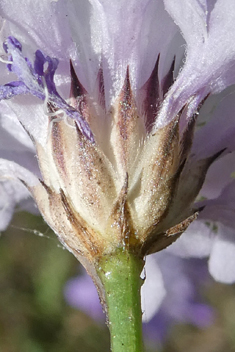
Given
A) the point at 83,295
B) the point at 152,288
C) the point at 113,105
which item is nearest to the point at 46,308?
the point at 83,295

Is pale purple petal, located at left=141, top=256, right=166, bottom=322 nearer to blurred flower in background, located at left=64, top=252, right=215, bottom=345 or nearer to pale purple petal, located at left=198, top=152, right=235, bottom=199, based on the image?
pale purple petal, located at left=198, top=152, right=235, bottom=199

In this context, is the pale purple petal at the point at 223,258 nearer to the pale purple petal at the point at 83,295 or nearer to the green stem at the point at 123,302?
the green stem at the point at 123,302

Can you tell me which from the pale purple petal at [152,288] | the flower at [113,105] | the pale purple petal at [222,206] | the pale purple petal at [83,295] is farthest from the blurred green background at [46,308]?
the flower at [113,105]

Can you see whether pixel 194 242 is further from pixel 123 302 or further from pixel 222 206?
pixel 123 302

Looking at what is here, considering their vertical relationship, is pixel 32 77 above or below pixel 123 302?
above

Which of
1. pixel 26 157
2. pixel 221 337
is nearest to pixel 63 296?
pixel 221 337

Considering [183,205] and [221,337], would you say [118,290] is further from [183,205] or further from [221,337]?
[221,337]
